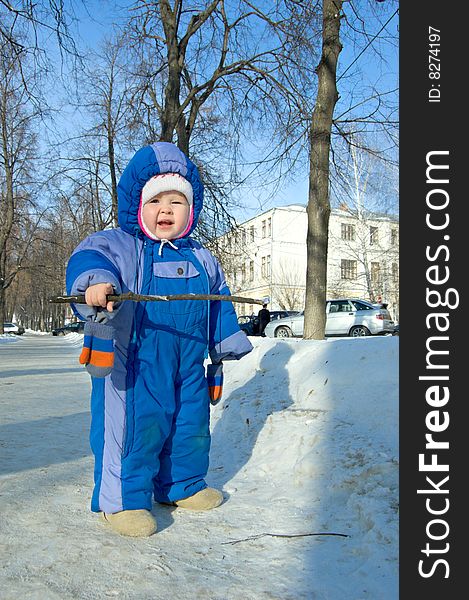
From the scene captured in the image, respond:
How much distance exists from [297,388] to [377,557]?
262 centimetres

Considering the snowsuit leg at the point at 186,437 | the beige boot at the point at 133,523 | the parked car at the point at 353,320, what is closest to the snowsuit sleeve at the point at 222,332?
the snowsuit leg at the point at 186,437

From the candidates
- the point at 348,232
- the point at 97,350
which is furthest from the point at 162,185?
the point at 348,232

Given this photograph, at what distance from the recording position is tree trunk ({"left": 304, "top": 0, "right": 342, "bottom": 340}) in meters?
8.41

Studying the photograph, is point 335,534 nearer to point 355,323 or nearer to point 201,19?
point 201,19

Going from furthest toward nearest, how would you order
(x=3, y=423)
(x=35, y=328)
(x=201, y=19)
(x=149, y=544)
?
(x=35, y=328) → (x=201, y=19) → (x=3, y=423) → (x=149, y=544)

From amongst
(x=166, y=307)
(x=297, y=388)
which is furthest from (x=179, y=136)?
(x=166, y=307)

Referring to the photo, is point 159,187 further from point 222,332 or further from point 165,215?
point 222,332

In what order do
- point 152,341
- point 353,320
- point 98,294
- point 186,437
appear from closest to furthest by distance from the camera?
1. point 98,294
2. point 152,341
3. point 186,437
4. point 353,320

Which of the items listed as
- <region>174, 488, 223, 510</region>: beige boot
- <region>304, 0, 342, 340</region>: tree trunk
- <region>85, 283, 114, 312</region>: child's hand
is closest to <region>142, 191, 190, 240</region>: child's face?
<region>85, 283, 114, 312</region>: child's hand

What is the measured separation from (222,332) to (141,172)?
88 cm

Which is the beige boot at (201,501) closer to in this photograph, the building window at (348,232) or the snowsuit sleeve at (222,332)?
the snowsuit sleeve at (222,332)

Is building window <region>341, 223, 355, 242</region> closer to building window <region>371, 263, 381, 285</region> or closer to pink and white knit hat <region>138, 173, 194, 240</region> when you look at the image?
building window <region>371, 263, 381, 285</region>

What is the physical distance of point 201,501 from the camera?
2.46 meters

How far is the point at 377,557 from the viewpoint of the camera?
186cm
